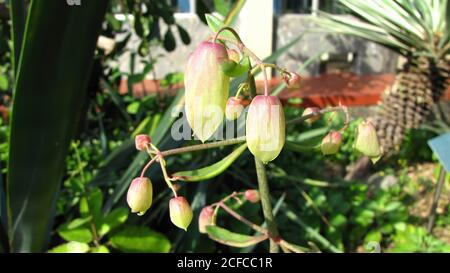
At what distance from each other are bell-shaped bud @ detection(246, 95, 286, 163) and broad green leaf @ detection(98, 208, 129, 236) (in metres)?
0.66

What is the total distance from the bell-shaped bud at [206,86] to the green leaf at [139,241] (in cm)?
64

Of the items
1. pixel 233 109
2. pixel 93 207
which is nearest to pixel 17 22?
pixel 93 207

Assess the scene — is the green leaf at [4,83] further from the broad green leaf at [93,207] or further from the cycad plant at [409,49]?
the cycad plant at [409,49]

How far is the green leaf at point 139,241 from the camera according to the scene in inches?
35.9

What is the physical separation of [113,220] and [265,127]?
685mm

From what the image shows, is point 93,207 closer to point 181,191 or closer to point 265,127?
point 181,191

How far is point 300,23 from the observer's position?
3559mm

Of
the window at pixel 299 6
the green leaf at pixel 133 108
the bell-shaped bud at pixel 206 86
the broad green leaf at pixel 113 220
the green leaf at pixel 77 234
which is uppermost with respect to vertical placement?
the window at pixel 299 6

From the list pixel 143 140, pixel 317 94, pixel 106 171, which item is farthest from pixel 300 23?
pixel 143 140

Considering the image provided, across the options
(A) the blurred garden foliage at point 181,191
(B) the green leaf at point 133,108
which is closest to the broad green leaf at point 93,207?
(A) the blurred garden foliage at point 181,191

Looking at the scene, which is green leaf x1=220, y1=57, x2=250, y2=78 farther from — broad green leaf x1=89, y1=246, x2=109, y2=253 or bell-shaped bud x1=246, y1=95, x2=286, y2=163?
broad green leaf x1=89, y1=246, x2=109, y2=253

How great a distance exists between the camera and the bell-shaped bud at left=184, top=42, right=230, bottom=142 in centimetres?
32

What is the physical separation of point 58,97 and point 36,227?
12.0 inches

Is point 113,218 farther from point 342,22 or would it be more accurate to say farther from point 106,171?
point 342,22
